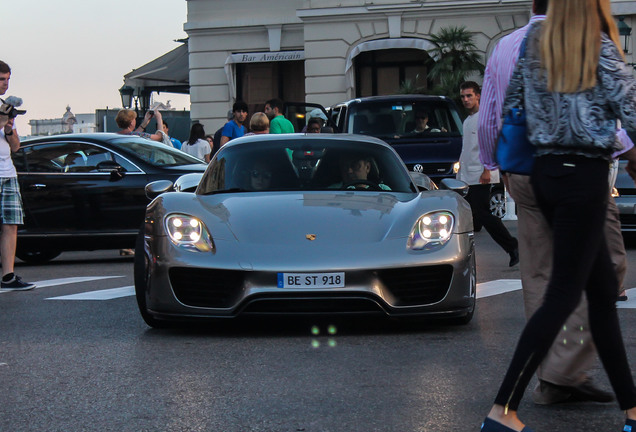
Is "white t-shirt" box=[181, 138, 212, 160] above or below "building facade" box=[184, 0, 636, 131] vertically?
below

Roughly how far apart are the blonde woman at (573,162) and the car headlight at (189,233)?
2853 mm

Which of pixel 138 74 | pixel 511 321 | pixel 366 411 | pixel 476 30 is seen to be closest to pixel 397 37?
pixel 476 30

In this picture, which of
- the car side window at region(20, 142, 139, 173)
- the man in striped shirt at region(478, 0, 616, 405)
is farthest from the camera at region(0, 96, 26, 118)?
the man in striped shirt at region(478, 0, 616, 405)

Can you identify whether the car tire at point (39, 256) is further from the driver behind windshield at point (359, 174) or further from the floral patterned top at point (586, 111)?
the floral patterned top at point (586, 111)

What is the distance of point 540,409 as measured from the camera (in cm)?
473

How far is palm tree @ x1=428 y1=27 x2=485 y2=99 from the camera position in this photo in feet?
98.3

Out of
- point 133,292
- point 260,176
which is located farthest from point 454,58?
point 260,176

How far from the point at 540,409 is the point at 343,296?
6.63 feet

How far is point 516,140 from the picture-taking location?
14.6 ft

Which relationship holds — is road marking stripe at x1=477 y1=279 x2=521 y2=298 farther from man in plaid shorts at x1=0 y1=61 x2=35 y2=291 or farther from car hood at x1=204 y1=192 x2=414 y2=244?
man in plaid shorts at x1=0 y1=61 x2=35 y2=291

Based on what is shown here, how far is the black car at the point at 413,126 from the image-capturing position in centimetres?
1557

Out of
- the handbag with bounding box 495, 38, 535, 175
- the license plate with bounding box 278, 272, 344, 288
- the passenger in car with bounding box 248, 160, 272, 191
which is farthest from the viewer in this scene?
the passenger in car with bounding box 248, 160, 272, 191

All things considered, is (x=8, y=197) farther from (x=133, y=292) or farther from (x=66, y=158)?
(x=66, y=158)

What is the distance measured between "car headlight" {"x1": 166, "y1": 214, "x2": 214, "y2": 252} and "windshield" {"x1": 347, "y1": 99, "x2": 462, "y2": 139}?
31.2 ft
